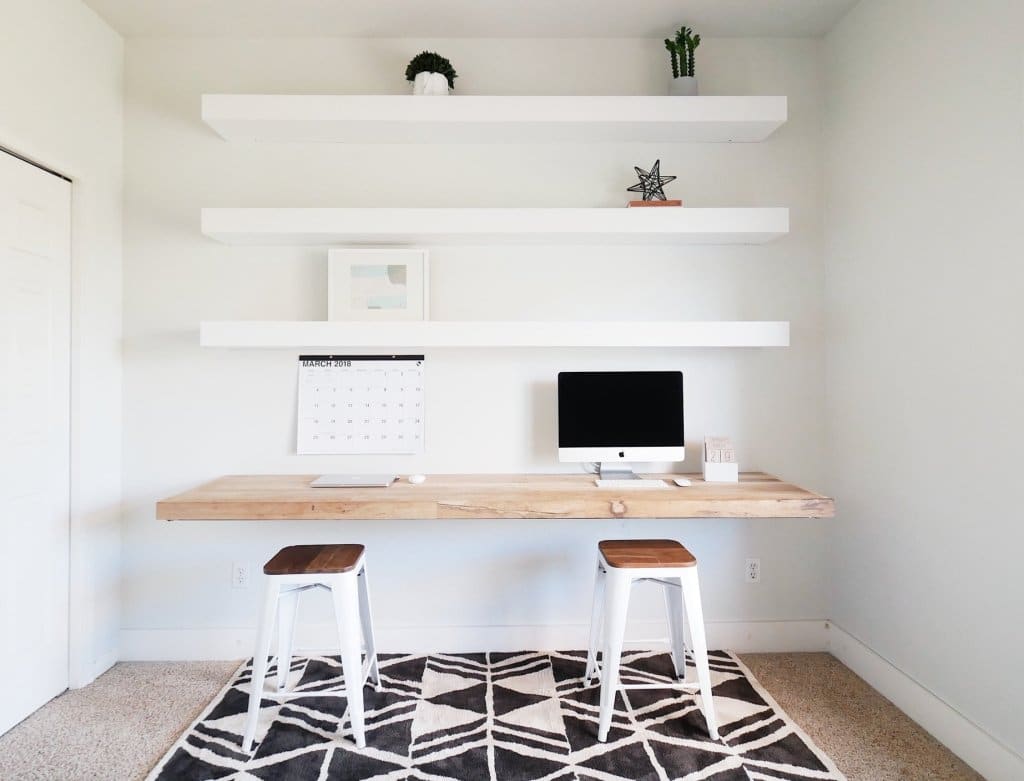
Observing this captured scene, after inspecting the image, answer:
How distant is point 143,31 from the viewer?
8.09 feet

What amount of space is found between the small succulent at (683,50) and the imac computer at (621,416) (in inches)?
51.1

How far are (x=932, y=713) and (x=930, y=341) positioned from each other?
130cm

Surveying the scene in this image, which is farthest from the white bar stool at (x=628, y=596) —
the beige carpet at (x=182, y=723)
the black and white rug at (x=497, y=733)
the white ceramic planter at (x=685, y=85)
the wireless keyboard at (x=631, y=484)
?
the white ceramic planter at (x=685, y=85)

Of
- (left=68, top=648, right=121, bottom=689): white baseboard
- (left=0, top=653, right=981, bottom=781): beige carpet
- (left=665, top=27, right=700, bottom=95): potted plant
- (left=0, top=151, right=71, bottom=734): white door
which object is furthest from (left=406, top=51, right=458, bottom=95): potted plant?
(left=68, top=648, right=121, bottom=689): white baseboard

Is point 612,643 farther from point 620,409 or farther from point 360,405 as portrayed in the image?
point 360,405

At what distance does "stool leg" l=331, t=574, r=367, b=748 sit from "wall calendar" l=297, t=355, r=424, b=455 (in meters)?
0.73

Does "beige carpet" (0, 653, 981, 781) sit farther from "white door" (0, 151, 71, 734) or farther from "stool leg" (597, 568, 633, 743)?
"stool leg" (597, 568, 633, 743)

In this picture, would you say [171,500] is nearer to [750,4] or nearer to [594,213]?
[594,213]

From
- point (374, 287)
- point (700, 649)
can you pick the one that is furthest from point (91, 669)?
point (700, 649)

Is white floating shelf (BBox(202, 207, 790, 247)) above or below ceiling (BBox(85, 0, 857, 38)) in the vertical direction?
below

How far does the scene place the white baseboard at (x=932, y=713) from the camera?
1.71 meters

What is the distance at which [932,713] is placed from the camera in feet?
6.45

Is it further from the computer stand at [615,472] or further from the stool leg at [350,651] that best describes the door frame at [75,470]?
the computer stand at [615,472]

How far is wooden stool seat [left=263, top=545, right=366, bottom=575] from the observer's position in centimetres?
193
